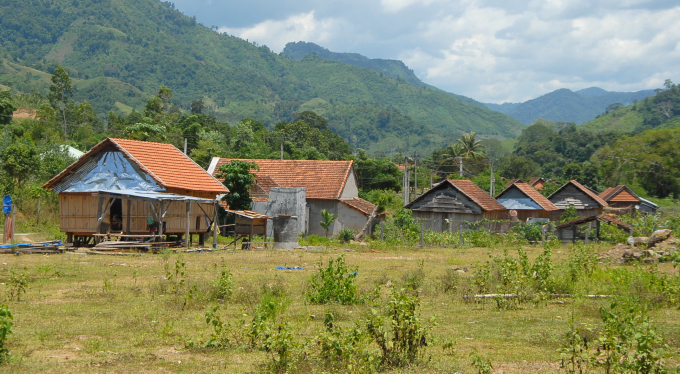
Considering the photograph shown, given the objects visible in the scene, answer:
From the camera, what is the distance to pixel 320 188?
35375 mm

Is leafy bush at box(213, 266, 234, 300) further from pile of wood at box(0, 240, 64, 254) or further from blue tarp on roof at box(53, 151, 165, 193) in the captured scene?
blue tarp on roof at box(53, 151, 165, 193)

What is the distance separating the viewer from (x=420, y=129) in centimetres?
16775

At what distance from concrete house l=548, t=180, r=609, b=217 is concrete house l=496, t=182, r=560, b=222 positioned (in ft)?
8.57

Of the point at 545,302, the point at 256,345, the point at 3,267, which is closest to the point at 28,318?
the point at 256,345

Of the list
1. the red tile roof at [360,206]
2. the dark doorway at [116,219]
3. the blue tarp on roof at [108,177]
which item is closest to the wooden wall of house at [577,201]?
the red tile roof at [360,206]

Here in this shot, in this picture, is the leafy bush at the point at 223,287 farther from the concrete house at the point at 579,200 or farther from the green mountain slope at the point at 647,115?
the green mountain slope at the point at 647,115

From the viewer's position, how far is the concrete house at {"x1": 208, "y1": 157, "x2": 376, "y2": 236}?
34281 millimetres

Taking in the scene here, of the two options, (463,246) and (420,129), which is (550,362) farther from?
(420,129)

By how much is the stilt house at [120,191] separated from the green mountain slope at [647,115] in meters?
117

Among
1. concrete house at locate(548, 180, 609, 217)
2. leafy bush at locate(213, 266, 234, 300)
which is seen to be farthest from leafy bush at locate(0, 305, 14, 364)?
concrete house at locate(548, 180, 609, 217)

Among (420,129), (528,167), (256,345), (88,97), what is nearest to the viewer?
(256,345)

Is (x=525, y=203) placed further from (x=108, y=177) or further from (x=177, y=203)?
(x=108, y=177)

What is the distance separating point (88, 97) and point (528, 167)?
103530 mm

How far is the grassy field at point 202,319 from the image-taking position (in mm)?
6871
